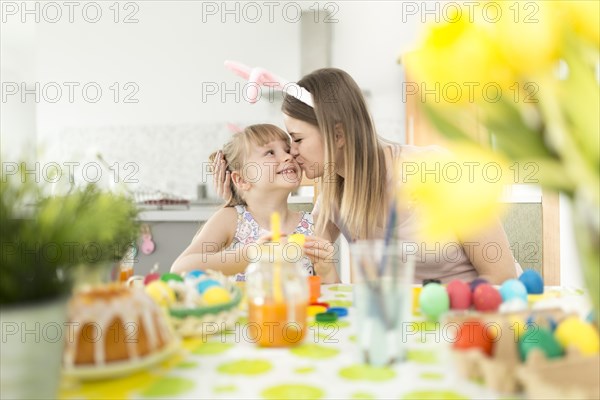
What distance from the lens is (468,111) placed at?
1.28ft

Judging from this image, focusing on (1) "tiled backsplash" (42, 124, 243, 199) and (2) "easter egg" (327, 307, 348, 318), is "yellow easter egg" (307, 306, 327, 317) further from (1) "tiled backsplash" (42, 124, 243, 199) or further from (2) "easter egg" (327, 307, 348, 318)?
(1) "tiled backsplash" (42, 124, 243, 199)

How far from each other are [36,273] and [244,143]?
1.32 metres

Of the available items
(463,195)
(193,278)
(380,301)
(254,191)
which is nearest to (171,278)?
(193,278)

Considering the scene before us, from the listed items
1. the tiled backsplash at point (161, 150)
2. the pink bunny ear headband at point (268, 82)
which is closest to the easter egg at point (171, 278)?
the pink bunny ear headband at point (268, 82)

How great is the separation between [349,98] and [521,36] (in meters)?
1.26

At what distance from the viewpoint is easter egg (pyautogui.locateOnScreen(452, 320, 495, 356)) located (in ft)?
1.86

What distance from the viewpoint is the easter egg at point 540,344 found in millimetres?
532

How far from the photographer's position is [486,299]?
811 mm

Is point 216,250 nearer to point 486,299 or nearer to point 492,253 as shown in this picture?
point 492,253

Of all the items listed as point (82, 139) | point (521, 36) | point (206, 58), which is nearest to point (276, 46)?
point (206, 58)

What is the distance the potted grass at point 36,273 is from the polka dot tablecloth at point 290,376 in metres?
0.09

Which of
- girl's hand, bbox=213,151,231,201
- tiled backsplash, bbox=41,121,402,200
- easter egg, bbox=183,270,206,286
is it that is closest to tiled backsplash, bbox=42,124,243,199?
tiled backsplash, bbox=41,121,402,200

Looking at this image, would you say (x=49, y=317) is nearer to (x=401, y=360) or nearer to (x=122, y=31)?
(x=401, y=360)

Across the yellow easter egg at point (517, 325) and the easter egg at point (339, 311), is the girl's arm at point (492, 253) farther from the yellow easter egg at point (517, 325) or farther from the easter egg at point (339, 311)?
the yellow easter egg at point (517, 325)
